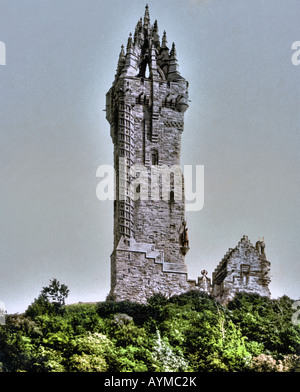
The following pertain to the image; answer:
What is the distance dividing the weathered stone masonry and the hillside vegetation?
4.44ft

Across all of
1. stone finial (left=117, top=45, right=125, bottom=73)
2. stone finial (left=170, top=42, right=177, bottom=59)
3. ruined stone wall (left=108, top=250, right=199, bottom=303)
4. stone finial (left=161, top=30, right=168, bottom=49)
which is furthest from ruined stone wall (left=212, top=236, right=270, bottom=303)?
stone finial (left=161, top=30, right=168, bottom=49)

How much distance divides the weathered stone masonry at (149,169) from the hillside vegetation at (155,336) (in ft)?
4.44

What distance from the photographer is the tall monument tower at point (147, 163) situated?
229ft

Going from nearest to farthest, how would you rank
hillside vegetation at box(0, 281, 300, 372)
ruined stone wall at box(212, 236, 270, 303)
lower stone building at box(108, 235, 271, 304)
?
hillside vegetation at box(0, 281, 300, 372), lower stone building at box(108, 235, 271, 304), ruined stone wall at box(212, 236, 270, 303)

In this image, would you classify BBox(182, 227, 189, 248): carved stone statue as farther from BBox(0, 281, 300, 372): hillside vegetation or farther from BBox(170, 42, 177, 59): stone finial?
BBox(170, 42, 177, 59): stone finial

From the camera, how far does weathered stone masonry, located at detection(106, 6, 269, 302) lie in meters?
69.7

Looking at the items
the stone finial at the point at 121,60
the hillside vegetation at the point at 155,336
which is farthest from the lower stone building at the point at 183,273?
the stone finial at the point at 121,60

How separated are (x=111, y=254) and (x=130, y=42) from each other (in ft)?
45.4

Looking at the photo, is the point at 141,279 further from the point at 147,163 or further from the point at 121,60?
the point at 121,60

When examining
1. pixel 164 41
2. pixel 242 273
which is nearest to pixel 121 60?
pixel 164 41

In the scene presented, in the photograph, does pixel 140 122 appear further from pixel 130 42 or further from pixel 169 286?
pixel 169 286

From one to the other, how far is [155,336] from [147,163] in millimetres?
12182
